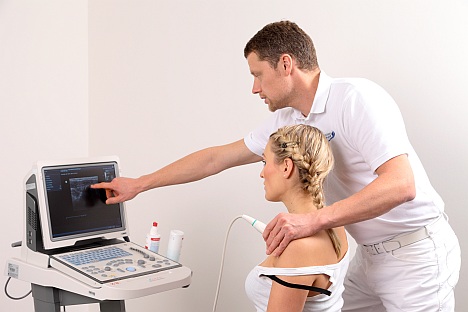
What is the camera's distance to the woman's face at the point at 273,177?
1729mm

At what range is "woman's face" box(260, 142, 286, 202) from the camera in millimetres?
1729

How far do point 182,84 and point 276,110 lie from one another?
0.86 m

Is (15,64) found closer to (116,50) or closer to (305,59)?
(116,50)

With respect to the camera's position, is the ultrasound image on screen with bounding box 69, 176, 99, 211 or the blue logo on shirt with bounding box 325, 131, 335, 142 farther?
the ultrasound image on screen with bounding box 69, 176, 99, 211

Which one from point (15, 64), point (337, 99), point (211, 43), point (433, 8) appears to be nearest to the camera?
point (337, 99)

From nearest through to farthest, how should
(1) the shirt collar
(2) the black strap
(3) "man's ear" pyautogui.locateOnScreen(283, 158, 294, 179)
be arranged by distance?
(2) the black strap
(3) "man's ear" pyautogui.locateOnScreen(283, 158, 294, 179)
(1) the shirt collar

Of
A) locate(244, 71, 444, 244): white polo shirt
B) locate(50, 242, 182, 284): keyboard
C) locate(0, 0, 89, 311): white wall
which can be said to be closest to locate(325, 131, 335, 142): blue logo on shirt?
locate(244, 71, 444, 244): white polo shirt

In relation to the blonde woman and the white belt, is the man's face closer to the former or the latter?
the blonde woman

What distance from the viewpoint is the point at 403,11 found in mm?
2352

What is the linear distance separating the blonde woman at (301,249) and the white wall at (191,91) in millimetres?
760

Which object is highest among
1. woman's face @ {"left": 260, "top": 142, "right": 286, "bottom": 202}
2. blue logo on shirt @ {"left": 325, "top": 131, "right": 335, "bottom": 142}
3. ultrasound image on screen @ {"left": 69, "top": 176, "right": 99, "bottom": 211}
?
blue logo on shirt @ {"left": 325, "top": 131, "right": 335, "bottom": 142}

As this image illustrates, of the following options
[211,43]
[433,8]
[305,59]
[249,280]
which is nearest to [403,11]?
[433,8]

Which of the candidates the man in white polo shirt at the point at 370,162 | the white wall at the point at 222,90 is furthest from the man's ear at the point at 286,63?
the white wall at the point at 222,90

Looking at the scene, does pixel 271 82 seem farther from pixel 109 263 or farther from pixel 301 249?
pixel 109 263
